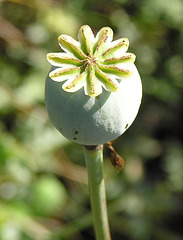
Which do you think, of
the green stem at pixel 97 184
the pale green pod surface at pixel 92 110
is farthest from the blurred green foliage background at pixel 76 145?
the pale green pod surface at pixel 92 110

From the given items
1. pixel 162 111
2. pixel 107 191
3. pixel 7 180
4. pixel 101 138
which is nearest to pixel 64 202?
pixel 107 191

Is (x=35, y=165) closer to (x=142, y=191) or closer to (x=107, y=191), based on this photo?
(x=107, y=191)

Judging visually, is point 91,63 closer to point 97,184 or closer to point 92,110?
point 92,110

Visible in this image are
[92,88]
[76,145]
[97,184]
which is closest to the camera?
[92,88]

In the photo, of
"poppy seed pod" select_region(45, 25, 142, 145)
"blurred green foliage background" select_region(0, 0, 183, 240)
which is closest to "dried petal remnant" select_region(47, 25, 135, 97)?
"poppy seed pod" select_region(45, 25, 142, 145)

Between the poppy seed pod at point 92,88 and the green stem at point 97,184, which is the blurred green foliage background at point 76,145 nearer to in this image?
the green stem at point 97,184

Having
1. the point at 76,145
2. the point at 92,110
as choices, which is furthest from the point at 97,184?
the point at 76,145

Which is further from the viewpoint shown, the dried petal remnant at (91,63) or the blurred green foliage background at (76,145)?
the blurred green foliage background at (76,145)
